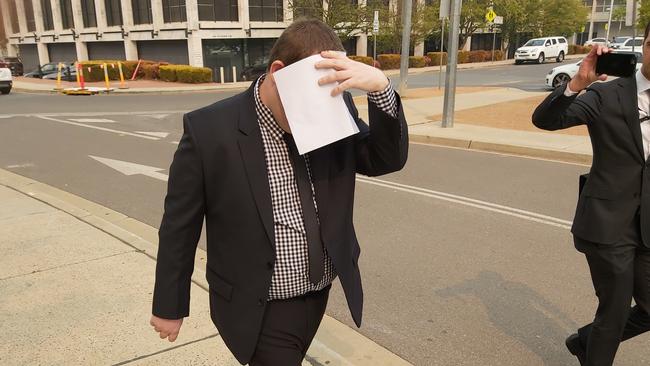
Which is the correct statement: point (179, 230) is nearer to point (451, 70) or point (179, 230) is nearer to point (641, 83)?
point (641, 83)

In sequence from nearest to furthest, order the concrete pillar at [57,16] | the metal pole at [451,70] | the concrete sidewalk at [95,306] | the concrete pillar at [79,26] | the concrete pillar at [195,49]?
the concrete sidewalk at [95,306] → the metal pole at [451,70] → the concrete pillar at [195,49] → the concrete pillar at [79,26] → the concrete pillar at [57,16]

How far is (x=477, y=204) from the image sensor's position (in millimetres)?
6672

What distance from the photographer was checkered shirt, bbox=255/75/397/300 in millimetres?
1885

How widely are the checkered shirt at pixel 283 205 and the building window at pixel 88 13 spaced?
4549 cm

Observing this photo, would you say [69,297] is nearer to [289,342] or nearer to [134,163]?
[289,342]

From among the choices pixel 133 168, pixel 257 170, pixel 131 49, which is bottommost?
pixel 133 168

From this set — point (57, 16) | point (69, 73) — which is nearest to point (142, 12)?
point (69, 73)

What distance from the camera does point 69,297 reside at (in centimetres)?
401

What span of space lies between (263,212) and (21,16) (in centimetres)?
5965

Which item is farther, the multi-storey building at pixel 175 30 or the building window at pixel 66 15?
the building window at pixel 66 15

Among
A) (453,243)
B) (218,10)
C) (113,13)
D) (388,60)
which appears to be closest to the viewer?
(453,243)

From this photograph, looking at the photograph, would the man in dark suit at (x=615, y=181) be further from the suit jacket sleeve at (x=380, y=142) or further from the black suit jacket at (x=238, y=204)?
the black suit jacket at (x=238, y=204)

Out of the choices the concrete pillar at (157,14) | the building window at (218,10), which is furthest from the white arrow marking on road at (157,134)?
the concrete pillar at (157,14)

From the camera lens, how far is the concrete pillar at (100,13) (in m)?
40.2
